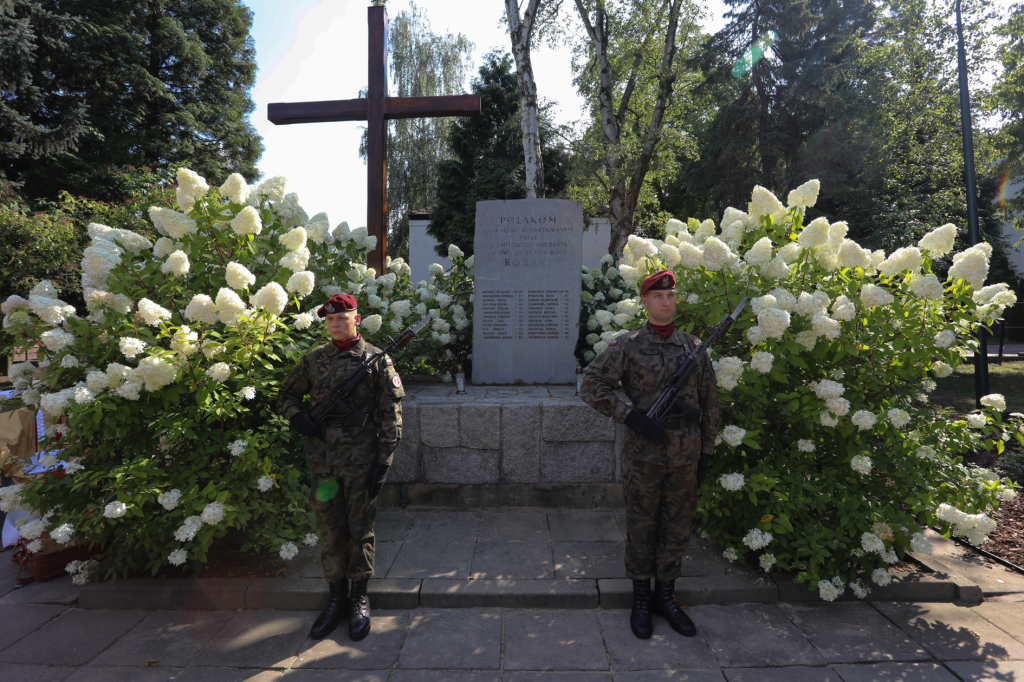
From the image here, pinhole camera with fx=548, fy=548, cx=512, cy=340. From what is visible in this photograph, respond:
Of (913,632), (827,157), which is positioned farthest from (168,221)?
(827,157)

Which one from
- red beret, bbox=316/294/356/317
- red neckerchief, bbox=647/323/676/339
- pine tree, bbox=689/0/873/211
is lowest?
red neckerchief, bbox=647/323/676/339

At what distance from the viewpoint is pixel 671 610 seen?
3.23 meters

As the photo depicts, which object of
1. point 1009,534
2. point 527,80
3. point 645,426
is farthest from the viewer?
point 527,80

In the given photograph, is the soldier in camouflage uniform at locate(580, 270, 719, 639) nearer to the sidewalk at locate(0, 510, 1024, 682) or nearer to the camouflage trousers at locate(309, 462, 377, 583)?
the sidewalk at locate(0, 510, 1024, 682)

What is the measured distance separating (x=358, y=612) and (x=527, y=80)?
10.7 meters

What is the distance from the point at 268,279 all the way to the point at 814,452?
4.03 metres

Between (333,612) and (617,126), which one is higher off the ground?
(617,126)

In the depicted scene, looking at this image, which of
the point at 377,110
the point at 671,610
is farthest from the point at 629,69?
the point at 671,610

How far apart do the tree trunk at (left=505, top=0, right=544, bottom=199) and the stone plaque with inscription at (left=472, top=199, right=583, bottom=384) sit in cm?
464

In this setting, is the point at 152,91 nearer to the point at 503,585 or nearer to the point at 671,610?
the point at 503,585

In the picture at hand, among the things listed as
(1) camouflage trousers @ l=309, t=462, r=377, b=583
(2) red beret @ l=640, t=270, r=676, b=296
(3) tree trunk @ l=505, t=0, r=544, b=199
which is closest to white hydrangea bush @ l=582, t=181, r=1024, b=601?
(2) red beret @ l=640, t=270, r=676, b=296

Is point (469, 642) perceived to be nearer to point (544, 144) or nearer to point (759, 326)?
point (759, 326)

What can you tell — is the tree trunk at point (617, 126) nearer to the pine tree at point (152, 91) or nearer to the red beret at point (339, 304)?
the red beret at point (339, 304)

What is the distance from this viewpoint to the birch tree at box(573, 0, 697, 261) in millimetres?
14344
